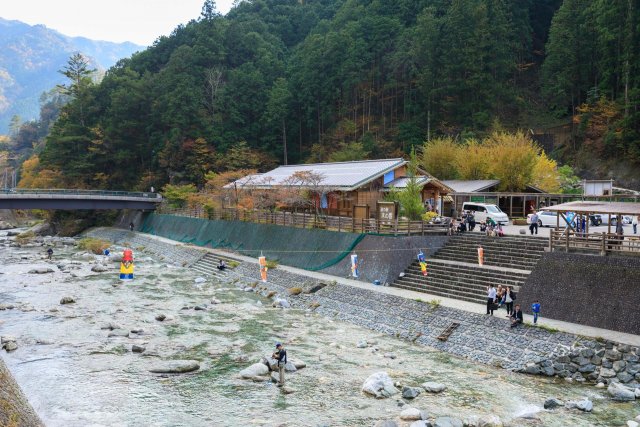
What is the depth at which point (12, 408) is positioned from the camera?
8625 mm

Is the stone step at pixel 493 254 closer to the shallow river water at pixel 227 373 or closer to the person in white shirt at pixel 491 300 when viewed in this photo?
the person in white shirt at pixel 491 300

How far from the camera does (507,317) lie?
59.0 ft

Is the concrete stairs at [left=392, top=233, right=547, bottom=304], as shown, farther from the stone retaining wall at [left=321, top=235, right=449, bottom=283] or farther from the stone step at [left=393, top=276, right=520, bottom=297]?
the stone retaining wall at [left=321, top=235, right=449, bottom=283]

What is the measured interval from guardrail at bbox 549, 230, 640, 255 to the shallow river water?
19.2 feet

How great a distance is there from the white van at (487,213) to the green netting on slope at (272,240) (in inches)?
372

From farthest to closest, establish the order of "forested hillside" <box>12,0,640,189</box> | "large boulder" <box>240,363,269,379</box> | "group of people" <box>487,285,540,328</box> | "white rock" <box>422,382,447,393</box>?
"forested hillside" <box>12,0,640,189</box>, "group of people" <box>487,285,540,328</box>, "large boulder" <box>240,363,269,379</box>, "white rock" <box>422,382,447,393</box>

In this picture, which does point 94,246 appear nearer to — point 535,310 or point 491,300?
point 491,300

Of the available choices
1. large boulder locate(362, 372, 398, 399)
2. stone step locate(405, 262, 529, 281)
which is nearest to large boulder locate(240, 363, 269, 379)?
large boulder locate(362, 372, 398, 399)

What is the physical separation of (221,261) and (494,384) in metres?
24.0

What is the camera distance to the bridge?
47875mm

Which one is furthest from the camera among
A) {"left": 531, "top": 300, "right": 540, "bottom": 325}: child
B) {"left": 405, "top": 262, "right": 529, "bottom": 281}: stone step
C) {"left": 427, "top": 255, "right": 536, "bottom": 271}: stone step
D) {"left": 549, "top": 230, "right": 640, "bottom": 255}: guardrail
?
{"left": 427, "top": 255, "right": 536, "bottom": 271}: stone step

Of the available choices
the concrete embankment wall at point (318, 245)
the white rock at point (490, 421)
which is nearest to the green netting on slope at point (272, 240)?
the concrete embankment wall at point (318, 245)

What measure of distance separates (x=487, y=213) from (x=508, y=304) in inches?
572

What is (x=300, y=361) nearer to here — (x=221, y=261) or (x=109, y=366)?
(x=109, y=366)
